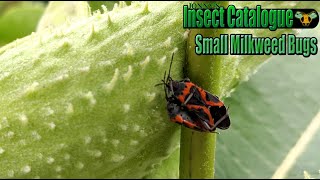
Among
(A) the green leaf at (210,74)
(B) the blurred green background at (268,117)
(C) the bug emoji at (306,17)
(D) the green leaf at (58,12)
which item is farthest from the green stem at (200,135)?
(D) the green leaf at (58,12)

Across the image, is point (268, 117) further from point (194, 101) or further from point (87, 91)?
point (87, 91)

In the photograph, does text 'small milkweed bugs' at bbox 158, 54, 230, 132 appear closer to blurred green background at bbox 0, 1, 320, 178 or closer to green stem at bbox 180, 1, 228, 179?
green stem at bbox 180, 1, 228, 179

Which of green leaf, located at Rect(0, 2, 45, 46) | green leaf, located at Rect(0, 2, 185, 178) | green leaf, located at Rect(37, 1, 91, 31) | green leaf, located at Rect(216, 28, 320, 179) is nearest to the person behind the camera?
green leaf, located at Rect(0, 2, 185, 178)

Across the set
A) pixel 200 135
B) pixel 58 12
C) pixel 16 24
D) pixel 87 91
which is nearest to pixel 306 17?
pixel 200 135

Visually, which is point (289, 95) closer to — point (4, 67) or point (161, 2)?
point (161, 2)

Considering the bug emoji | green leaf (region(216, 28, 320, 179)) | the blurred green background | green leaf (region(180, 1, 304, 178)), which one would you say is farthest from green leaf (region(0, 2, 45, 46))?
the bug emoji

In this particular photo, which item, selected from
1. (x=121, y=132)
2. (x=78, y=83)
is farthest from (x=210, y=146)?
(x=78, y=83)
